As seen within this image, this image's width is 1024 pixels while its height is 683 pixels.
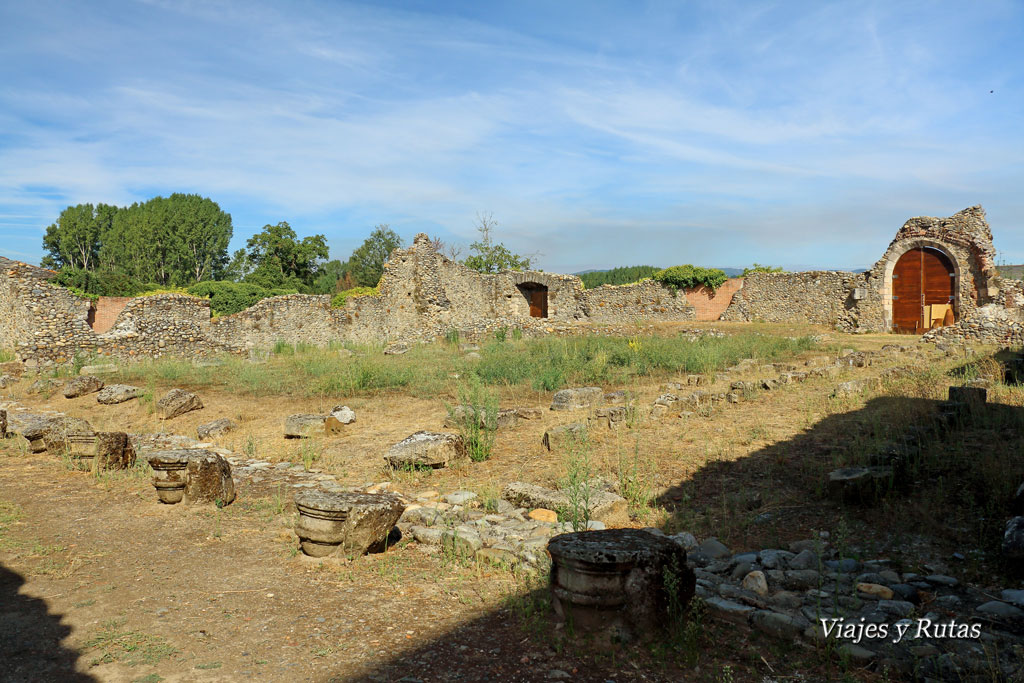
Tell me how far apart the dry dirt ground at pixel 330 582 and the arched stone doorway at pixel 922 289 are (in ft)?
52.0

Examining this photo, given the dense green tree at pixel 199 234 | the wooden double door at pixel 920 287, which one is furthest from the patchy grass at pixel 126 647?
the dense green tree at pixel 199 234

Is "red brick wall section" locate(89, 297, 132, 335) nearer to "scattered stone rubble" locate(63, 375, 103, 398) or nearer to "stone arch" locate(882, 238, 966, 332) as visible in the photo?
"scattered stone rubble" locate(63, 375, 103, 398)

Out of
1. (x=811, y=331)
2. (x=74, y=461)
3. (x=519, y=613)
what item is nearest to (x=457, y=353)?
(x=74, y=461)

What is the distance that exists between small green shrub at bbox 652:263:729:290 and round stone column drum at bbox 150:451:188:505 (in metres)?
23.9

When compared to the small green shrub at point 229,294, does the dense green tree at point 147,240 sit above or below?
above

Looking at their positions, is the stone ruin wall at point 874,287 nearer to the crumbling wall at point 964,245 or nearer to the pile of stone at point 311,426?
the crumbling wall at point 964,245

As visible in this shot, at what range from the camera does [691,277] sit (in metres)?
27.1

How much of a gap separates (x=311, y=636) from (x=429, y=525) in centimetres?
185

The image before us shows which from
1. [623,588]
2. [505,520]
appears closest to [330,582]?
[505,520]

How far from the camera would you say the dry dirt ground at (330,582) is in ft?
10.5

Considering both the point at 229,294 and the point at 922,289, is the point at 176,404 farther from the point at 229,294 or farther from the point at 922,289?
the point at 229,294

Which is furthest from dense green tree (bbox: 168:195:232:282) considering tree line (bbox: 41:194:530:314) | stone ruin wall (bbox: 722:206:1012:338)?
stone ruin wall (bbox: 722:206:1012:338)

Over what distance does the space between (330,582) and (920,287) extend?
22.7m

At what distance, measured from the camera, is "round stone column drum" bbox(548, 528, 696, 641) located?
3393mm
